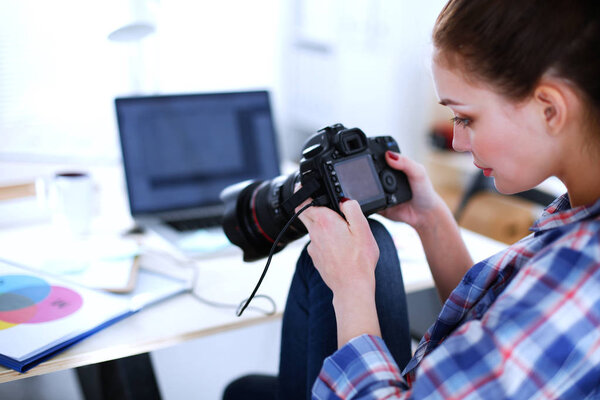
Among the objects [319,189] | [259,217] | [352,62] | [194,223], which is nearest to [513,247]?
[319,189]

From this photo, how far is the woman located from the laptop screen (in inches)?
26.1

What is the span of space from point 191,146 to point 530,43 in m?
0.95

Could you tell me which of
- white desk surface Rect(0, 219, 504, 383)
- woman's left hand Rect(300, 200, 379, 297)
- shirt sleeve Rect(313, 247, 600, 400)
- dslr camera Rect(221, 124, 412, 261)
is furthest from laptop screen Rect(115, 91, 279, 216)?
shirt sleeve Rect(313, 247, 600, 400)

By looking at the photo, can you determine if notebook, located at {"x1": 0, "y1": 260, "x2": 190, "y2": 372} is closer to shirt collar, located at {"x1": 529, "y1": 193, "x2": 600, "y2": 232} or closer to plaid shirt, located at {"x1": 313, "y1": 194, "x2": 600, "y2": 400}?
plaid shirt, located at {"x1": 313, "y1": 194, "x2": 600, "y2": 400}

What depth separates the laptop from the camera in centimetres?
132

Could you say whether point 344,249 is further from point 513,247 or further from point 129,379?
point 129,379

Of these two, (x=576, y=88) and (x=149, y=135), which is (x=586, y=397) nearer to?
(x=576, y=88)

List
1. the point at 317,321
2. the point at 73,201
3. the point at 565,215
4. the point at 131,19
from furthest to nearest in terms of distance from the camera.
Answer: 1. the point at 73,201
2. the point at 131,19
3. the point at 317,321
4. the point at 565,215

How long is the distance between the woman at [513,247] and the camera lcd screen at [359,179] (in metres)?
0.07

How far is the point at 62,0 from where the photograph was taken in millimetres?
1552

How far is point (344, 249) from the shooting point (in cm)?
76

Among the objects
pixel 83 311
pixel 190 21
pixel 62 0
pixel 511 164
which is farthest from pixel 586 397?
pixel 190 21

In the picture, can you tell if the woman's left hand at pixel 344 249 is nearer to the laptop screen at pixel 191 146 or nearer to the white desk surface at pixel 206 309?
the white desk surface at pixel 206 309

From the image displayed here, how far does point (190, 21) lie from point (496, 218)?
1388 millimetres
